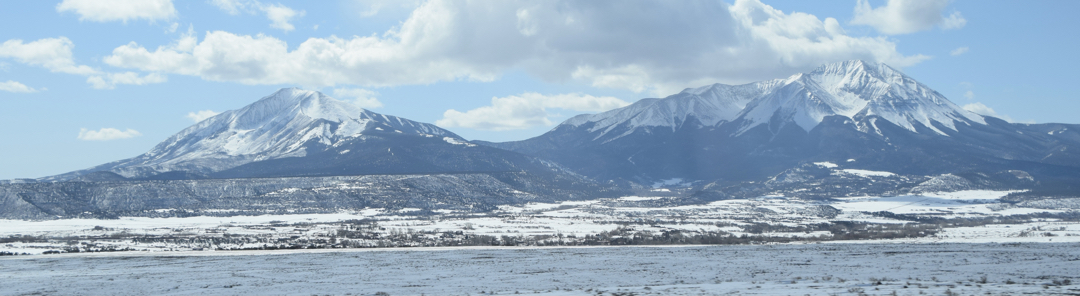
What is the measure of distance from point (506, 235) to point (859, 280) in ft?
256

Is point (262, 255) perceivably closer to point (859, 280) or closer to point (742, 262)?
point (742, 262)

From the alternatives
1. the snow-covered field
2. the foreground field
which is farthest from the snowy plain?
the snow-covered field

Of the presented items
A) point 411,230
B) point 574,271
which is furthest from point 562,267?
point 411,230

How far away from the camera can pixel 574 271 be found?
72.8 metres

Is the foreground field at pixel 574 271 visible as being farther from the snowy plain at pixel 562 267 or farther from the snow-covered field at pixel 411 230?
the snow-covered field at pixel 411 230

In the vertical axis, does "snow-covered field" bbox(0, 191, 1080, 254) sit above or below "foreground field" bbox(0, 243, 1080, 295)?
above

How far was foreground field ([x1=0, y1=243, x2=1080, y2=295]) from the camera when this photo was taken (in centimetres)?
5666

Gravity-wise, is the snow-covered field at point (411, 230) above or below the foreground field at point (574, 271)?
above

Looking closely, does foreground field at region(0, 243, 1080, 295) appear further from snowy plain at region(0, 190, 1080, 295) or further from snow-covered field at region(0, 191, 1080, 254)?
snow-covered field at region(0, 191, 1080, 254)

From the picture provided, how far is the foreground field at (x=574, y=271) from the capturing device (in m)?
56.7

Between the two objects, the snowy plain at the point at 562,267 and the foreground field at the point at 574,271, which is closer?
the foreground field at the point at 574,271

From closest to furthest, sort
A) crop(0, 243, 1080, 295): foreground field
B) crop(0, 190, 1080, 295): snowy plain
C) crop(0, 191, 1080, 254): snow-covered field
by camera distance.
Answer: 1. crop(0, 243, 1080, 295): foreground field
2. crop(0, 190, 1080, 295): snowy plain
3. crop(0, 191, 1080, 254): snow-covered field

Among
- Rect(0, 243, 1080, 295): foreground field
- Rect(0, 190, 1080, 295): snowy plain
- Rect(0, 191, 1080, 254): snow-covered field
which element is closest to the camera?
Rect(0, 243, 1080, 295): foreground field

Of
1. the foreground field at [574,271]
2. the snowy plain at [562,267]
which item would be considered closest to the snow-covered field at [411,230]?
the snowy plain at [562,267]
